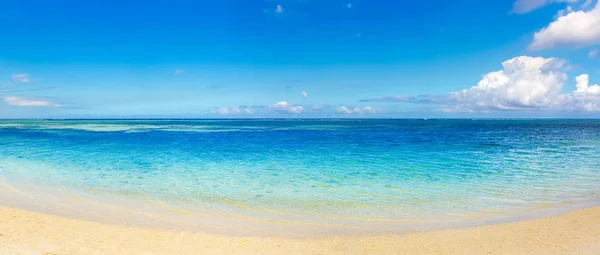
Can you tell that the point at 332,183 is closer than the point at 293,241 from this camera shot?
No

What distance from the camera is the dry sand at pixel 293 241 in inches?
280

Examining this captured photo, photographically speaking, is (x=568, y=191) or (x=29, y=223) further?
(x=568, y=191)

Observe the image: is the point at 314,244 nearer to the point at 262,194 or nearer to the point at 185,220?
the point at 185,220

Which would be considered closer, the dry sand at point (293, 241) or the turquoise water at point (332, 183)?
the dry sand at point (293, 241)

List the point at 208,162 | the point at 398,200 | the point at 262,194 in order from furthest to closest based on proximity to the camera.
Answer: the point at 208,162, the point at 262,194, the point at 398,200

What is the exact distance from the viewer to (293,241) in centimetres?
774

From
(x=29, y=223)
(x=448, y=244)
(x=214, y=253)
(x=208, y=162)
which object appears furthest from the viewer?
(x=208, y=162)

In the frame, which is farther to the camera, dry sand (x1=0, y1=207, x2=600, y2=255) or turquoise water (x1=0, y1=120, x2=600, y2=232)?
turquoise water (x1=0, y1=120, x2=600, y2=232)

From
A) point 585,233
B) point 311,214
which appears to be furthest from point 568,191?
point 311,214

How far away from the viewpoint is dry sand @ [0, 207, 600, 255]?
711 centimetres

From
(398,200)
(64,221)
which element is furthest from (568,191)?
(64,221)

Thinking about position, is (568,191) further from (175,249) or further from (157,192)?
(157,192)

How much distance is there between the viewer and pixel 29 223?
871cm

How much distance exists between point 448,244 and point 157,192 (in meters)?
10.3
